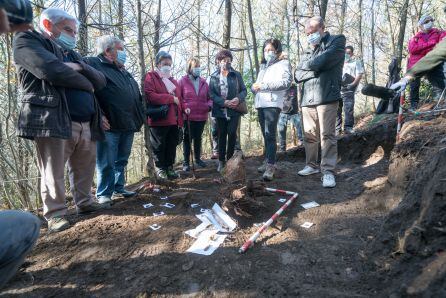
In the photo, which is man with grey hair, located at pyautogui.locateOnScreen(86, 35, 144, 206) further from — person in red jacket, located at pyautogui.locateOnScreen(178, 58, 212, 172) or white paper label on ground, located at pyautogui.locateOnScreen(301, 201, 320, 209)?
white paper label on ground, located at pyautogui.locateOnScreen(301, 201, 320, 209)

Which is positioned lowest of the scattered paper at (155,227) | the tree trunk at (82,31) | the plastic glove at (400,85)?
the scattered paper at (155,227)

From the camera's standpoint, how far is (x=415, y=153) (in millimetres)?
3396

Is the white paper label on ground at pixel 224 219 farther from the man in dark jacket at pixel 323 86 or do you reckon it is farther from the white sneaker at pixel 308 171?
the white sneaker at pixel 308 171

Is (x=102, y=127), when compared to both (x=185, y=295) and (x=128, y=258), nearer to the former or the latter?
(x=128, y=258)

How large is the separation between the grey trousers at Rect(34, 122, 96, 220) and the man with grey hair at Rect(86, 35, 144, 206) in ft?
0.82

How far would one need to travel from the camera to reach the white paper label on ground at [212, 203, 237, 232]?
3089mm

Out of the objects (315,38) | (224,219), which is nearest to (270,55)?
(315,38)

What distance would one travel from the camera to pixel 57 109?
2887 mm

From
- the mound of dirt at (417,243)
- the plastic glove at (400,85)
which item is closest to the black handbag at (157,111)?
the plastic glove at (400,85)

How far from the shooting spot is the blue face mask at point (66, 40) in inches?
124

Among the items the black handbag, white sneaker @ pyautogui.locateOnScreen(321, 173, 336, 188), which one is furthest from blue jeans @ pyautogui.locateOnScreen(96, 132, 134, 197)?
white sneaker @ pyautogui.locateOnScreen(321, 173, 336, 188)

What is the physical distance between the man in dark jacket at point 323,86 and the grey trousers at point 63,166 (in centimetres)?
294

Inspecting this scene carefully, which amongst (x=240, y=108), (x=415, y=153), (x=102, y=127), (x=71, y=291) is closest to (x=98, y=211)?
(x=102, y=127)

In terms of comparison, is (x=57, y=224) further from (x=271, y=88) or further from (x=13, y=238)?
(x=271, y=88)
